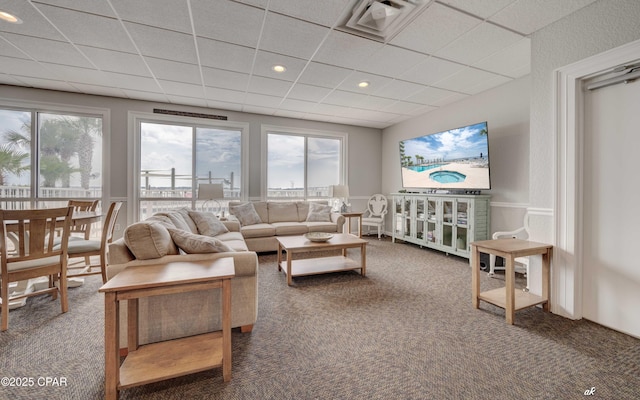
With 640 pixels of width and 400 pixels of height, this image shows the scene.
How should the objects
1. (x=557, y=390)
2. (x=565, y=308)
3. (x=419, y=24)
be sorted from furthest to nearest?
(x=419, y=24), (x=565, y=308), (x=557, y=390)

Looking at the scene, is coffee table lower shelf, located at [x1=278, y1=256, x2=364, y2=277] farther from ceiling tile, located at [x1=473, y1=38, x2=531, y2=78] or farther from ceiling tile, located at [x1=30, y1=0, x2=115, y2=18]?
ceiling tile, located at [x1=30, y1=0, x2=115, y2=18]

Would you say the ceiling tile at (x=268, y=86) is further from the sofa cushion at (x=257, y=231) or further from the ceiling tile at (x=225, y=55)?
the sofa cushion at (x=257, y=231)

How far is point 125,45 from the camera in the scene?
9.02ft

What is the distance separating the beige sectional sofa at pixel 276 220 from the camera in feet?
14.2

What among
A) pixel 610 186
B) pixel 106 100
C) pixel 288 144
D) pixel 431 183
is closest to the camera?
pixel 610 186

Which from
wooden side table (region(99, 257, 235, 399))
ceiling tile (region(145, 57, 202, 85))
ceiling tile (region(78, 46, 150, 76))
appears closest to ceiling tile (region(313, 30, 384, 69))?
ceiling tile (region(145, 57, 202, 85))

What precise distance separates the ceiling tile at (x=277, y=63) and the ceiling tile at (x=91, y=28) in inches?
50.9

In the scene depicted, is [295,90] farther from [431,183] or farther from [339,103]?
[431,183]

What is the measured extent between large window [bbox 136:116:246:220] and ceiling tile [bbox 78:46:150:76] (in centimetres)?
136

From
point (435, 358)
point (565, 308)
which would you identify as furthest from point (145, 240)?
point (565, 308)

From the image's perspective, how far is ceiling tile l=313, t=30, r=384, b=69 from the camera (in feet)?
8.62

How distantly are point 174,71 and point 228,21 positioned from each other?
1468 millimetres

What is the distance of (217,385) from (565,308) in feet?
8.99

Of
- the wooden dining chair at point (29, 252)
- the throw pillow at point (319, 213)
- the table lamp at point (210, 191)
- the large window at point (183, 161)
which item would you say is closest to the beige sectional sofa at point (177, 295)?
the wooden dining chair at point (29, 252)
